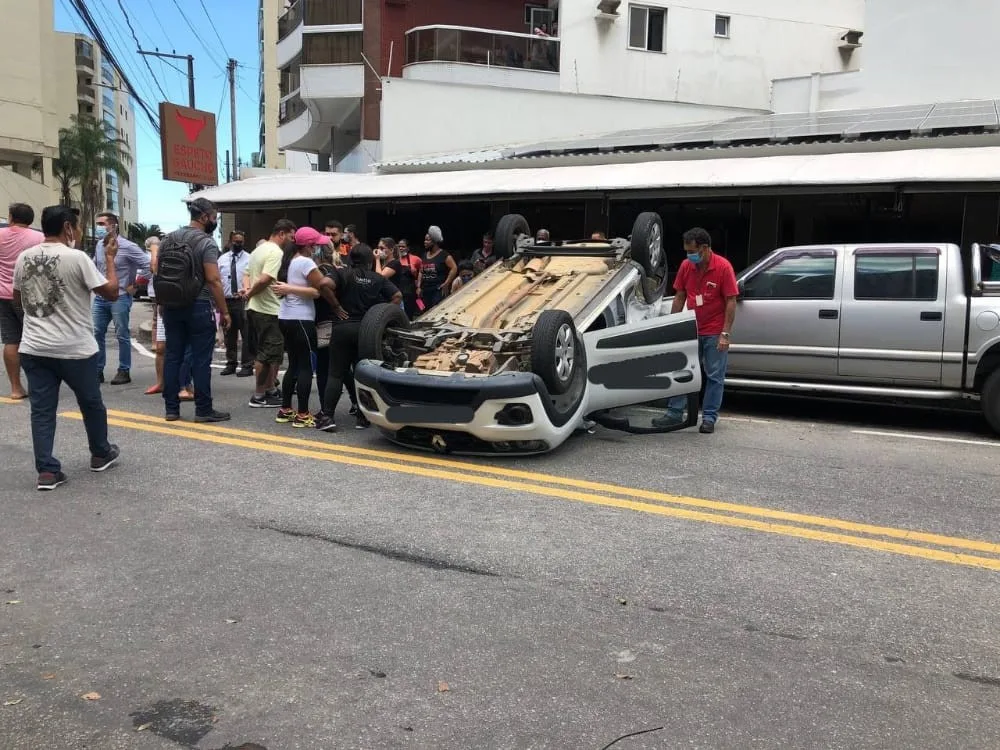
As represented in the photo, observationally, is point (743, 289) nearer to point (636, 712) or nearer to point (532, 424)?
point (532, 424)

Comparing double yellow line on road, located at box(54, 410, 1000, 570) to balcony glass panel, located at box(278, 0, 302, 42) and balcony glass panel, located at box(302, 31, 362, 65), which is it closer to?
balcony glass panel, located at box(302, 31, 362, 65)

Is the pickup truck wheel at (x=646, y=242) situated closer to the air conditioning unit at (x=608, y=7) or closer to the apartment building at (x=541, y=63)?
the apartment building at (x=541, y=63)

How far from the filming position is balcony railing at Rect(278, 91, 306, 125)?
29756 millimetres

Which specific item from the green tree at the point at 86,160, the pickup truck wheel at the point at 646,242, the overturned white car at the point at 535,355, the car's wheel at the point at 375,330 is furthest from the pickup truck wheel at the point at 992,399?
the green tree at the point at 86,160

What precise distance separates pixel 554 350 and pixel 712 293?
80.7 inches

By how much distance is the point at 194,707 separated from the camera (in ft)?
8.85

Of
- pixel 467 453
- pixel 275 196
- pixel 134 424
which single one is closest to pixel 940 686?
pixel 467 453

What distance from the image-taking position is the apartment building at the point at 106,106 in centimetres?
7200

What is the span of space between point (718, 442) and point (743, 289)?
2095 millimetres

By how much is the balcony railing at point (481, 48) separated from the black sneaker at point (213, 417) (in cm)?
1815

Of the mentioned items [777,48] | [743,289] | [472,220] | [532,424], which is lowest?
[532,424]

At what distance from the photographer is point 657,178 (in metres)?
11.6

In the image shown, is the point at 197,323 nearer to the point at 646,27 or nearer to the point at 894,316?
the point at 894,316

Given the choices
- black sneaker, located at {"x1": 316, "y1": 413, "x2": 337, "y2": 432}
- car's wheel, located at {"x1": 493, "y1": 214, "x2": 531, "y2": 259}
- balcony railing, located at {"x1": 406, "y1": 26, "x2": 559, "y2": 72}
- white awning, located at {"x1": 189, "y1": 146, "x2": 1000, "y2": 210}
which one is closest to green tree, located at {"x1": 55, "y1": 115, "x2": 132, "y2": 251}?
balcony railing, located at {"x1": 406, "y1": 26, "x2": 559, "y2": 72}
